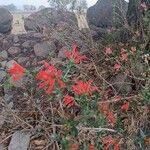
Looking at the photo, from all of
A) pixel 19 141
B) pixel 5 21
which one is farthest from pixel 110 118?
pixel 5 21

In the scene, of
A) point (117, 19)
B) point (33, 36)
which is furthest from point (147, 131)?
point (33, 36)

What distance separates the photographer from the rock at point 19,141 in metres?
4.58

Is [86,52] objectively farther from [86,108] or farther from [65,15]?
[86,108]

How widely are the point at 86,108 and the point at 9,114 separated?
1361 millimetres

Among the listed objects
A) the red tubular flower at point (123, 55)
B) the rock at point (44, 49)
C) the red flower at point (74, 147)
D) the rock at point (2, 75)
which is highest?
the red tubular flower at point (123, 55)

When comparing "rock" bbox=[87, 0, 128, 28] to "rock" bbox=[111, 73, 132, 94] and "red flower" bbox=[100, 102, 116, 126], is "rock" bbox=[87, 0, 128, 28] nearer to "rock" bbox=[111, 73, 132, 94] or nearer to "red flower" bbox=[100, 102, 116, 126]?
"rock" bbox=[111, 73, 132, 94]

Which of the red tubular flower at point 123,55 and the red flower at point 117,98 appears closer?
the red flower at point 117,98

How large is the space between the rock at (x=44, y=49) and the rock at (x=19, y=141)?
154cm

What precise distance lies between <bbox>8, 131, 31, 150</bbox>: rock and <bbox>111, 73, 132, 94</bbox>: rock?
1147mm

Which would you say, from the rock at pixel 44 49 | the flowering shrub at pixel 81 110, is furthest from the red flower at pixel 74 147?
the rock at pixel 44 49

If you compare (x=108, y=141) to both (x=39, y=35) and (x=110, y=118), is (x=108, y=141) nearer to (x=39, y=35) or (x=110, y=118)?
(x=110, y=118)

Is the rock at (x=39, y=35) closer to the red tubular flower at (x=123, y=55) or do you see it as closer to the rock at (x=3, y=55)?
the rock at (x=3, y=55)

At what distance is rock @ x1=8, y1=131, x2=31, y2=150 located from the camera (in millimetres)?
4578

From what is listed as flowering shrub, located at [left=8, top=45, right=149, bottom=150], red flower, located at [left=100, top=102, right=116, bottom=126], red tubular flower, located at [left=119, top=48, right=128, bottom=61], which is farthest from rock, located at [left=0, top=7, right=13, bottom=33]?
red flower, located at [left=100, top=102, right=116, bottom=126]
